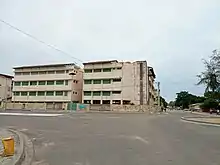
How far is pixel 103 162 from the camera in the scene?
7.52 m

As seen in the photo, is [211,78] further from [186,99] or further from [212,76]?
[186,99]

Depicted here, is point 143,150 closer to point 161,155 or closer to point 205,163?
point 161,155

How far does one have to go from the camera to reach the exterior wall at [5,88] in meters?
92.2

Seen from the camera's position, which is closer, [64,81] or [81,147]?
[81,147]

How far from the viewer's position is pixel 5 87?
93.6 m

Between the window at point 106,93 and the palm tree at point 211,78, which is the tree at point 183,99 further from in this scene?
the palm tree at point 211,78

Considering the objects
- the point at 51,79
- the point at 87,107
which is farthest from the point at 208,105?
the point at 51,79

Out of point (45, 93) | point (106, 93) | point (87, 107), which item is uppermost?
point (45, 93)

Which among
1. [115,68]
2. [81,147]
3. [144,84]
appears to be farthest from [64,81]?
[81,147]

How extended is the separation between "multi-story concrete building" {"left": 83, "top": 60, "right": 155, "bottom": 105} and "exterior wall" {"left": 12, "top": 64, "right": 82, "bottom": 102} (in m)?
4.40

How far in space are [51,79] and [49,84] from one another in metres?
1.52

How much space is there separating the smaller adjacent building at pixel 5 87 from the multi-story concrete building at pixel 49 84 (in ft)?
32.1

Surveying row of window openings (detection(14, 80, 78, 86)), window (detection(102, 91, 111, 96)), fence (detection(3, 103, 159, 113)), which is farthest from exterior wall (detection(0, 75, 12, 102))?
window (detection(102, 91, 111, 96))

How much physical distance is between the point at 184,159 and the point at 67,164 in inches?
129
